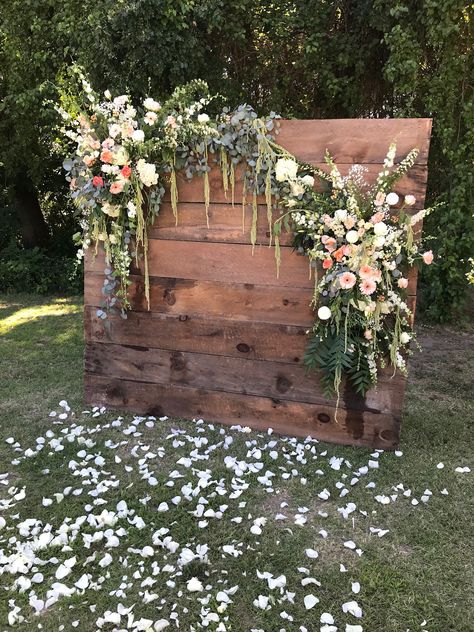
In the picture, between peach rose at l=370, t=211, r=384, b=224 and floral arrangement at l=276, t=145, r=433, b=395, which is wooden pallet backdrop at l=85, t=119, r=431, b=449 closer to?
floral arrangement at l=276, t=145, r=433, b=395

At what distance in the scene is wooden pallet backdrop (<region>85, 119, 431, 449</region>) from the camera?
8.89ft

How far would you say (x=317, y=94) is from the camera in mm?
5949

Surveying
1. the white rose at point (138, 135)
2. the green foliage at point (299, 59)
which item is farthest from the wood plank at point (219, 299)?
the green foliage at point (299, 59)

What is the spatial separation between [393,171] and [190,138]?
1.01m

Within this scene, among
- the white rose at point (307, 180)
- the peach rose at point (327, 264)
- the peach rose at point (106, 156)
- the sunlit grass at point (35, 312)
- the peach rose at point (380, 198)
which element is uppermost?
the peach rose at point (106, 156)

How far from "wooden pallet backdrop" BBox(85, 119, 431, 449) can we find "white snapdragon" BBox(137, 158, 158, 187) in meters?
0.19

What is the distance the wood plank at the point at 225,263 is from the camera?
2.83m

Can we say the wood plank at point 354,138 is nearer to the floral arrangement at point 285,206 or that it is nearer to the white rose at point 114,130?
the floral arrangement at point 285,206

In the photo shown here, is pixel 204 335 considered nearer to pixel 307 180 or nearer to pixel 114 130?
pixel 307 180

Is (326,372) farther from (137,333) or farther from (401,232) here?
(137,333)

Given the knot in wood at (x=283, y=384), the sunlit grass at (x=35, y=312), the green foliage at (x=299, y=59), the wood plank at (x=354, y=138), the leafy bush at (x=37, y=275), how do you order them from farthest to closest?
the leafy bush at (x=37, y=275) < the sunlit grass at (x=35, y=312) < the green foliage at (x=299, y=59) < the knot in wood at (x=283, y=384) < the wood plank at (x=354, y=138)

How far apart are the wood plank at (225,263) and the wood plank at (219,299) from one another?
36 millimetres

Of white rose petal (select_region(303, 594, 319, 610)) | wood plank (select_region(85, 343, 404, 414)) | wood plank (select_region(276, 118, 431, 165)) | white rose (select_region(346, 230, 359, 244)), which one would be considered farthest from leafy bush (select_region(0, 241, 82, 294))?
white rose petal (select_region(303, 594, 319, 610))

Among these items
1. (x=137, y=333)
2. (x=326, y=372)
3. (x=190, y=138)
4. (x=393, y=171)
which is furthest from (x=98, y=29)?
(x=326, y=372)
